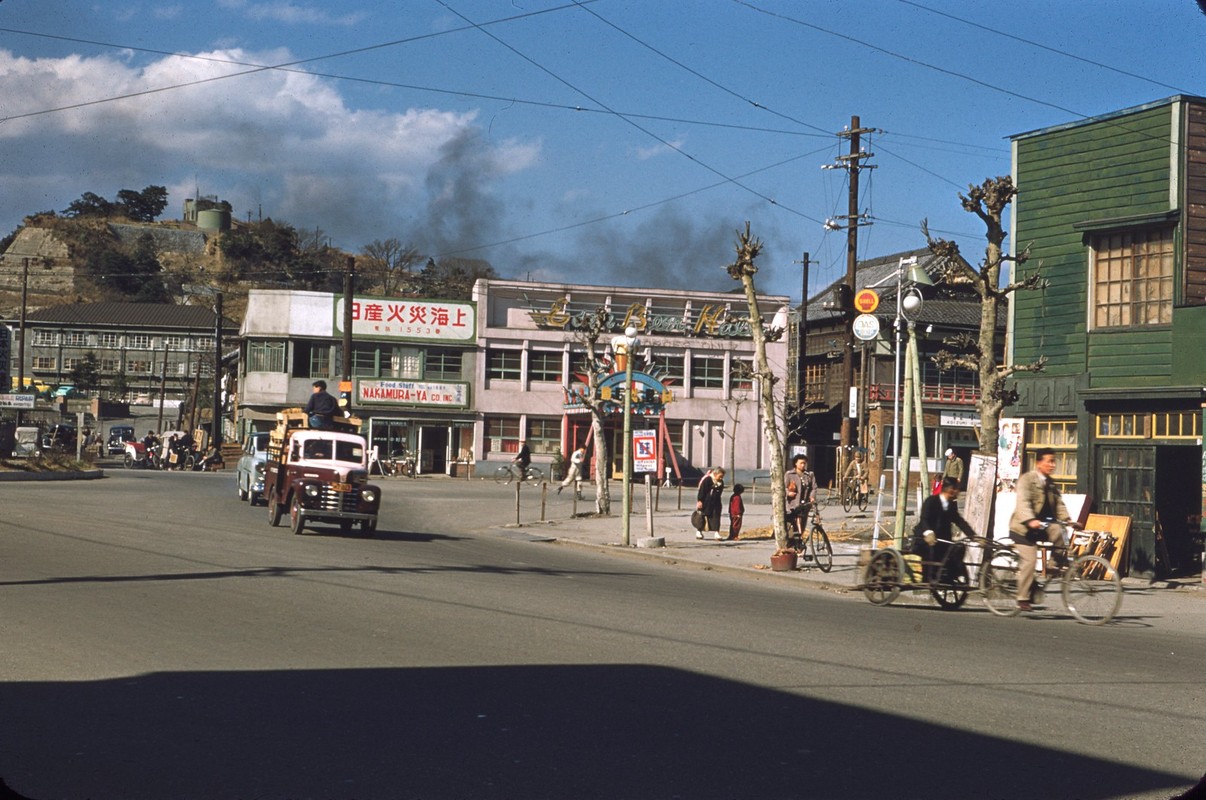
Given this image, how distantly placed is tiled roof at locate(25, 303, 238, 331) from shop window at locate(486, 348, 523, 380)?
68363 mm

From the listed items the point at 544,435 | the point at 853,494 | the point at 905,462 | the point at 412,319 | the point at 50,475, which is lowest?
the point at 50,475

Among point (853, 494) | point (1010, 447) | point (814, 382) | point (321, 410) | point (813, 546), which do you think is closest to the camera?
point (813, 546)

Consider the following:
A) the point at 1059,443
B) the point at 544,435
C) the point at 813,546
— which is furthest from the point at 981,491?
the point at 544,435

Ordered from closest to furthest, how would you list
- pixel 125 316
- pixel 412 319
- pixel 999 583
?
1. pixel 999 583
2. pixel 412 319
3. pixel 125 316

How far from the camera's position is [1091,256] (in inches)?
906

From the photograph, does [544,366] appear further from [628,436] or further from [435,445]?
[628,436]

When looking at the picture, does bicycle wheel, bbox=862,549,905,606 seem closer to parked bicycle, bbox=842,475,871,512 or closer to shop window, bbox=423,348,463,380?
parked bicycle, bbox=842,475,871,512

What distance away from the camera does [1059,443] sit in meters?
23.7

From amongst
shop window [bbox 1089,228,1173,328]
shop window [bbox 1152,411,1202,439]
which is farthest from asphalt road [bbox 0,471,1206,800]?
shop window [bbox 1089,228,1173,328]

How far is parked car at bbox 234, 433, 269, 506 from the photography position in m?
32.5

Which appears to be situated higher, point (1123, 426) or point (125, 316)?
point (125, 316)

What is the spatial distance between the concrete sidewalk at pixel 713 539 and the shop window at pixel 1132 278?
4.61 metres

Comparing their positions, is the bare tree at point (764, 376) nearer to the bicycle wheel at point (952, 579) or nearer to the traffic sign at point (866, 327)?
the traffic sign at point (866, 327)

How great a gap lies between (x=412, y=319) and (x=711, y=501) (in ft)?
131
